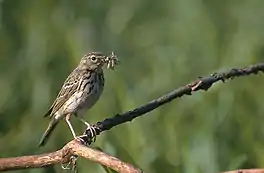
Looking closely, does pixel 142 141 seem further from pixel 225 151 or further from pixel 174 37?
pixel 174 37

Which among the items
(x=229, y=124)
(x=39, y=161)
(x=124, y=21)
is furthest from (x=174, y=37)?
(x=39, y=161)

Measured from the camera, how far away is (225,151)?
189 inches

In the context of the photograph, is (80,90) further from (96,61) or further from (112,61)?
(112,61)

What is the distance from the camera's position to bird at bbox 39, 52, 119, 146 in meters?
5.58

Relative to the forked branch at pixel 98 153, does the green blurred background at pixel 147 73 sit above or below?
above

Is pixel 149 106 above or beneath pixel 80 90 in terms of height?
beneath

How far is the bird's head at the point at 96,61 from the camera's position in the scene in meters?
5.46

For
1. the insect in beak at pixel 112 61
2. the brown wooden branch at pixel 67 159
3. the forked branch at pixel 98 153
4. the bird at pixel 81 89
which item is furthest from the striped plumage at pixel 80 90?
the brown wooden branch at pixel 67 159

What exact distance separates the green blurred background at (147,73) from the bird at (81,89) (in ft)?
0.21

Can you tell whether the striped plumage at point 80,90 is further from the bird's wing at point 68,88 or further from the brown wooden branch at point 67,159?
the brown wooden branch at point 67,159

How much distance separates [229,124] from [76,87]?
1.28 metres

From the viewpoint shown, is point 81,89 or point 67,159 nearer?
point 67,159

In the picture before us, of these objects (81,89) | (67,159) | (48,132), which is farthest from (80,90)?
(67,159)

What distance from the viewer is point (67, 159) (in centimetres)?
305
